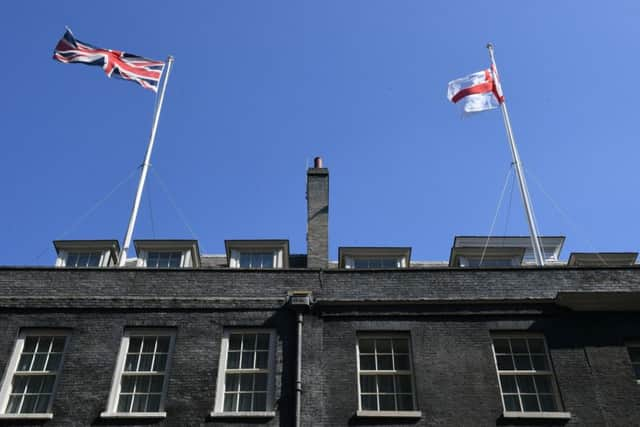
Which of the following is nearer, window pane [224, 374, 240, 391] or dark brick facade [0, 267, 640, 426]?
dark brick facade [0, 267, 640, 426]

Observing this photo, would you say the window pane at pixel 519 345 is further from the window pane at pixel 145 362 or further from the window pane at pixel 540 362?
the window pane at pixel 145 362

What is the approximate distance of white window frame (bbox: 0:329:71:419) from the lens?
16172 mm

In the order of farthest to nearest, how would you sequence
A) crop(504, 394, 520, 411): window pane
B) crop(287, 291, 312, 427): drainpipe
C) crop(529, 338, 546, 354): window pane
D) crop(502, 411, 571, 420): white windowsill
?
crop(529, 338, 546, 354): window pane → crop(287, 291, 312, 427): drainpipe → crop(504, 394, 520, 411): window pane → crop(502, 411, 571, 420): white windowsill

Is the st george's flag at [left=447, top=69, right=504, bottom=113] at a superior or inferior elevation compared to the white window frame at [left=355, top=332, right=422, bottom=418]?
superior

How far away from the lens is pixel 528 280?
19.4 meters

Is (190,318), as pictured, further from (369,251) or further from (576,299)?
(576,299)

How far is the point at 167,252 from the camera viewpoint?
23.3 metres

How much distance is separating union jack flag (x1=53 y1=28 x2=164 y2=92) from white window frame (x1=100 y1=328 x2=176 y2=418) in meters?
11.3

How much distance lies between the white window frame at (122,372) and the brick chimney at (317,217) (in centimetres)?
502

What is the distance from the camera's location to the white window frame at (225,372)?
16219mm

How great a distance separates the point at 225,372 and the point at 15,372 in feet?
17.7

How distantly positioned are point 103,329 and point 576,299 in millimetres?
12787

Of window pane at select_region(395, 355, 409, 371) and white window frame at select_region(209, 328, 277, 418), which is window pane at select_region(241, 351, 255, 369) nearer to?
white window frame at select_region(209, 328, 277, 418)

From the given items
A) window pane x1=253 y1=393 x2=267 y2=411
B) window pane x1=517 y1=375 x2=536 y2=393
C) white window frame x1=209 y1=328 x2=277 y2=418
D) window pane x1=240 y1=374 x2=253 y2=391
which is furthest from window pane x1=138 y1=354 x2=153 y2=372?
window pane x1=517 y1=375 x2=536 y2=393
